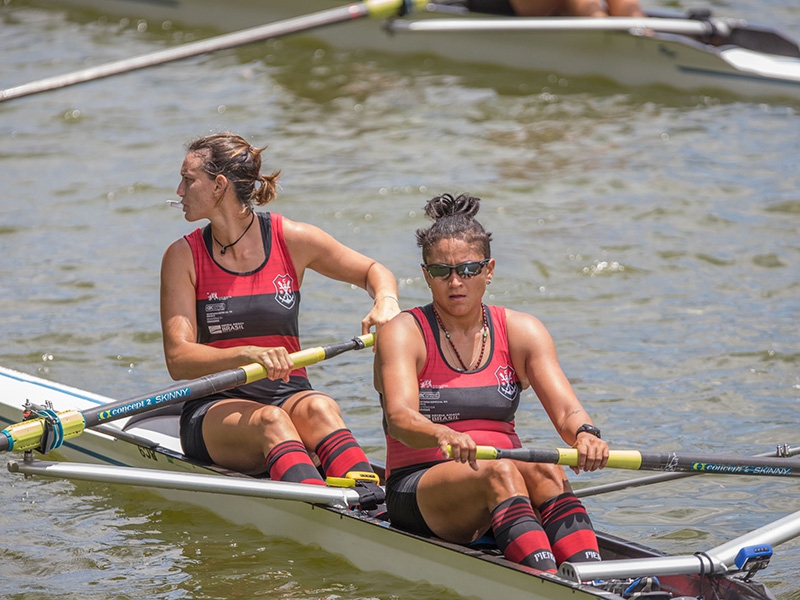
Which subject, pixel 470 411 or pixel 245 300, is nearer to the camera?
pixel 470 411

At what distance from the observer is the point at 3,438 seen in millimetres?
4062

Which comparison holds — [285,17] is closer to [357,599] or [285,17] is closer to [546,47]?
[546,47]

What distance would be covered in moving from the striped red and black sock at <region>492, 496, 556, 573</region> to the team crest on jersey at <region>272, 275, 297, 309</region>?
1.34 m

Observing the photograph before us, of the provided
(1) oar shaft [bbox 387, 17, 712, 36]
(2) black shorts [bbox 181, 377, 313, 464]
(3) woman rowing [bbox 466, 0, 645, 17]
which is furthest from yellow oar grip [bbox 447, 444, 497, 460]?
(3) woman rowing [bbox 466, 0, 645, 17]

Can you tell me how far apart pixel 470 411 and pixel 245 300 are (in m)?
1.12

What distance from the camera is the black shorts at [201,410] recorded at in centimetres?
457

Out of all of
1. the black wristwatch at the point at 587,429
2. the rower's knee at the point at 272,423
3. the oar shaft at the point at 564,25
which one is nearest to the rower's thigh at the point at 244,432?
the rower's knee at the point at 272,423

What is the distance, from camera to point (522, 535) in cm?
361

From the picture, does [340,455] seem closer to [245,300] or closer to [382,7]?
[245,300]

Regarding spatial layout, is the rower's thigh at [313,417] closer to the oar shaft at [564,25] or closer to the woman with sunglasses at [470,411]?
the woman with sunglasses at [470,411]

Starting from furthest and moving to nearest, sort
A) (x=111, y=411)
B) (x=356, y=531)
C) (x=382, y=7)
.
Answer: (x=382, y=7) < (x=111, y=411) < (x=356, y=531)

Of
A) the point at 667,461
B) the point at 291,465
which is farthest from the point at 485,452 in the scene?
the point at 291,465

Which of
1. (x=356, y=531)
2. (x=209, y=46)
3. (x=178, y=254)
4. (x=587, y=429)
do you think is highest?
(x=209, y=46)

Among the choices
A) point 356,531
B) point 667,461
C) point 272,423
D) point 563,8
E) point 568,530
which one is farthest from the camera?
point 563,8
